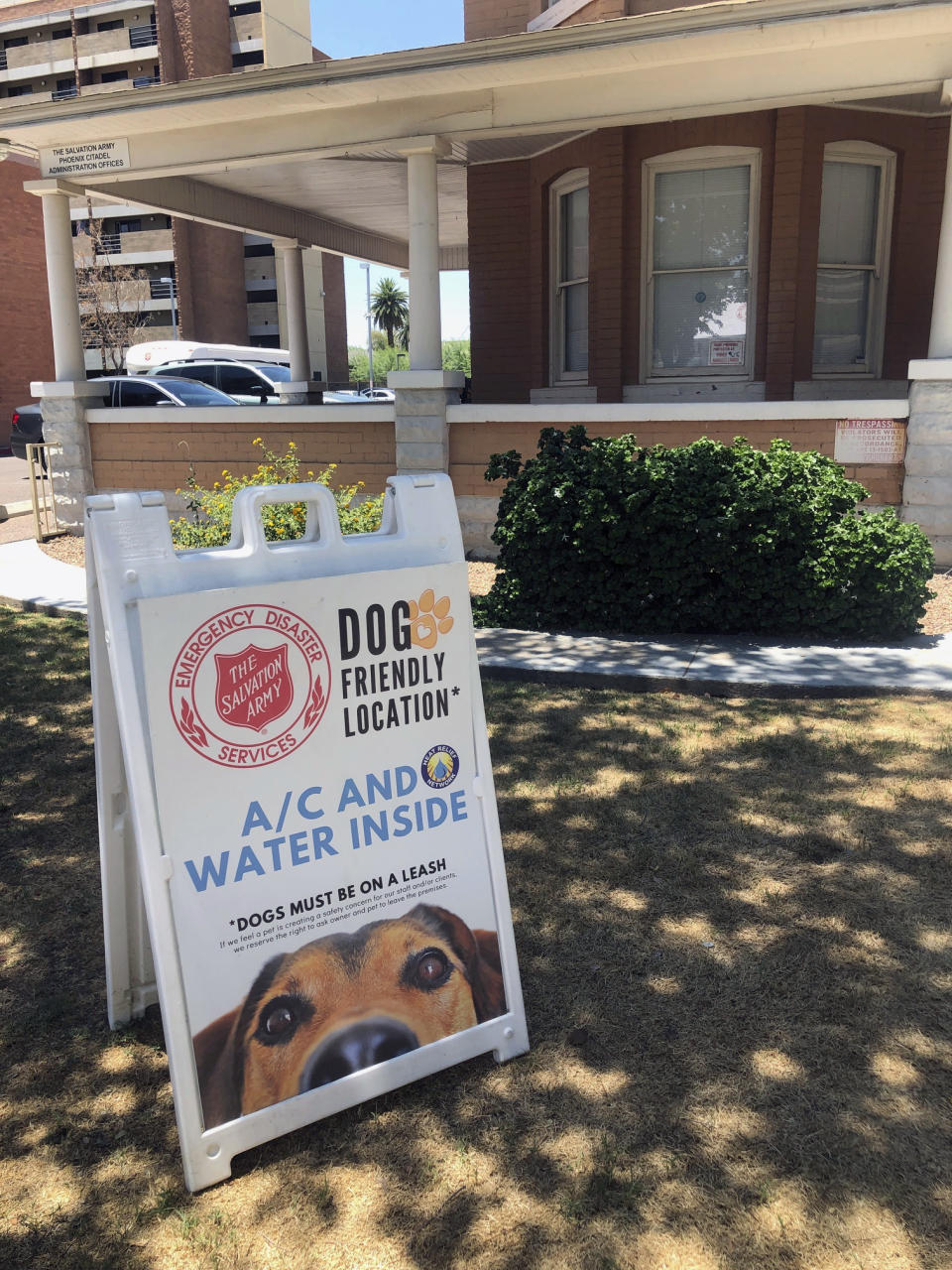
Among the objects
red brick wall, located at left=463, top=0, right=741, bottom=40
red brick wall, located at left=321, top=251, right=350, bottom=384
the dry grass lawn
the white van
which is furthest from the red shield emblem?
red brick wall, located at left=321, top=251, right=350, bottom=384

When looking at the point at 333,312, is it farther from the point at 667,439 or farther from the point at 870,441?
the point at 870,441

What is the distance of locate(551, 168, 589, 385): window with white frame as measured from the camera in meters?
10.9

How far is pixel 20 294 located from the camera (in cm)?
3516

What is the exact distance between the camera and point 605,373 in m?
10.4

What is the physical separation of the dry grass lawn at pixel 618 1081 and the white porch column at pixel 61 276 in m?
8.62

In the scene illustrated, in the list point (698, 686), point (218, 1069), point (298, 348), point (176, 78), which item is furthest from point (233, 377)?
point (176, 78)

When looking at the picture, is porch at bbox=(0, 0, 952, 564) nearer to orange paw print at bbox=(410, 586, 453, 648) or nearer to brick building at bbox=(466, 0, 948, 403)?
brick building at bbox=(466, 0, 948, 403)

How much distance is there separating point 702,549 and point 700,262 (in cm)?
485

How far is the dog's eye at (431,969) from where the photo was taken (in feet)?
8.57

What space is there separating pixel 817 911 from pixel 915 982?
0.43 m

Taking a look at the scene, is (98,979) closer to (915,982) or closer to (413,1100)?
(413,1100)

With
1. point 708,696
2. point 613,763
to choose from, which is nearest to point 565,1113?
point 613,763

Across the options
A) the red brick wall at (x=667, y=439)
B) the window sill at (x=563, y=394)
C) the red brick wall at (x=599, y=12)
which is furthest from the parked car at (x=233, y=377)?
the red brick wall at (x=667, y=439)

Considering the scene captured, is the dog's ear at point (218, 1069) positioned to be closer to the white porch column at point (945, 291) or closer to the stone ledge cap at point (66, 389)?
the white porch column at point (945, 291)
